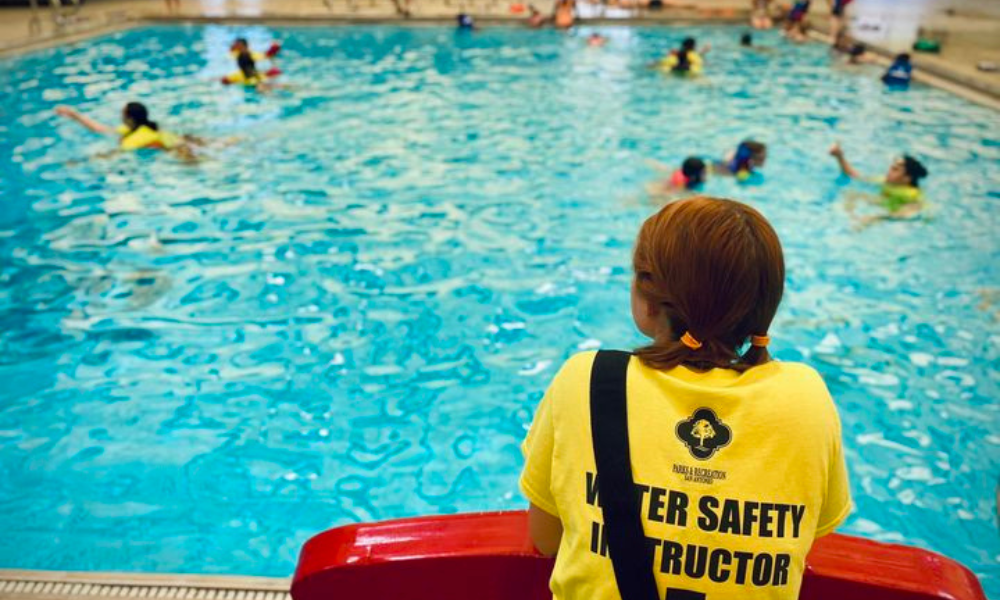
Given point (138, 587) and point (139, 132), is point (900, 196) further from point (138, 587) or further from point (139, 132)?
point (139, 132)

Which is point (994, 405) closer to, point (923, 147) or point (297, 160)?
point (923, 147)

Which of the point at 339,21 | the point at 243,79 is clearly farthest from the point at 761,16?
the point at 243,79

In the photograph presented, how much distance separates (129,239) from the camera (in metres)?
6.92

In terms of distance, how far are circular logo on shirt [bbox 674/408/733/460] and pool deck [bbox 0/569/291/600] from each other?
1.94 meters

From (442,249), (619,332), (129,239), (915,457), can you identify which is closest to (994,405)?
(915,457)

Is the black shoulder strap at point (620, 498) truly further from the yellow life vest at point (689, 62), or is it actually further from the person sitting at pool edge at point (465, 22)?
the person sitting at pool edge at point (465, 22)

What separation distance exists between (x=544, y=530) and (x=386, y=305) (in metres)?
4.43

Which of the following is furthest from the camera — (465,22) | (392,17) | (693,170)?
(392,17)

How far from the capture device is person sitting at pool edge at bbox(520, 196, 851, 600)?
4.24ft

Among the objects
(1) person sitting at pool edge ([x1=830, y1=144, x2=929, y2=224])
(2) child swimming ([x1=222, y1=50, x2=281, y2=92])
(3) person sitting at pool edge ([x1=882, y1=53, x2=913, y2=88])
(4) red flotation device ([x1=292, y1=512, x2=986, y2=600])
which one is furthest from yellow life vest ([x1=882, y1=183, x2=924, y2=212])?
(2) child swimming ([x1=222, y1=50, x2=281, y2=92])

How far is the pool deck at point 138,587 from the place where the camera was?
268 cm

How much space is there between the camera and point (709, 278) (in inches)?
52.3

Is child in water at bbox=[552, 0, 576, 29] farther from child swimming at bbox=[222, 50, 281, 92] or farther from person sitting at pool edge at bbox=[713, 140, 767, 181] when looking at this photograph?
person sitting at pool edge at bbox=[713, 140, 767, 181]

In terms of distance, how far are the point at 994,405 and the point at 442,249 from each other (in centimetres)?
445
